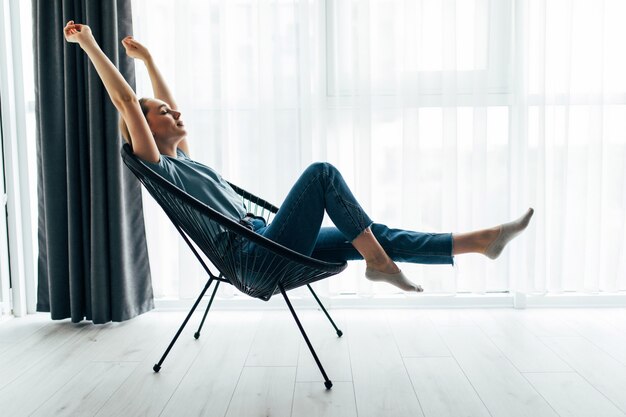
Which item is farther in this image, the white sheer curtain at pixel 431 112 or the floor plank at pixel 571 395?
the white sheer curtain at pixel 431 112

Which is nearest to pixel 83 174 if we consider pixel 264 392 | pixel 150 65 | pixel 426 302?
pixel 150 65

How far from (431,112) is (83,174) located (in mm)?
1697

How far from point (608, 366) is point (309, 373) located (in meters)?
1.09

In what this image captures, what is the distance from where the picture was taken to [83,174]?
2.66m

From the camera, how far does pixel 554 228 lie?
9.28 ft

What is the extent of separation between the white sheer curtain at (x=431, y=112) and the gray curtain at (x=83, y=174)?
0.69 ft

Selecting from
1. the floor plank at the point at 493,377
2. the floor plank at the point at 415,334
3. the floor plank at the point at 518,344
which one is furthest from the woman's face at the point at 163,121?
the floor plank at the point at 518,344

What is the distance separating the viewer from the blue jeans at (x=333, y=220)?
6.46 feet

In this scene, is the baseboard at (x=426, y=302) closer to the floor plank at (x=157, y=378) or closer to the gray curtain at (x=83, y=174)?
the floor plank at (x=157, y=378)

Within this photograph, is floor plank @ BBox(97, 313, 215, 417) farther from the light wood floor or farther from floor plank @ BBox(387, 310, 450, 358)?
floor plank @ BBox(387, 310, 450, 358)

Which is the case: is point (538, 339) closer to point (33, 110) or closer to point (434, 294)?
point (434, 294)

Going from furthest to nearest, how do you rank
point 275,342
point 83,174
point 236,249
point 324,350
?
point 83,174 < point 275,342 < point 324,350 < point 236,249

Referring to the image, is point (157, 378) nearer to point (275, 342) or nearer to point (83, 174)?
point (275, 342)

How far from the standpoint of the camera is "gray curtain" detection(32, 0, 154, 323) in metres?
2.62
